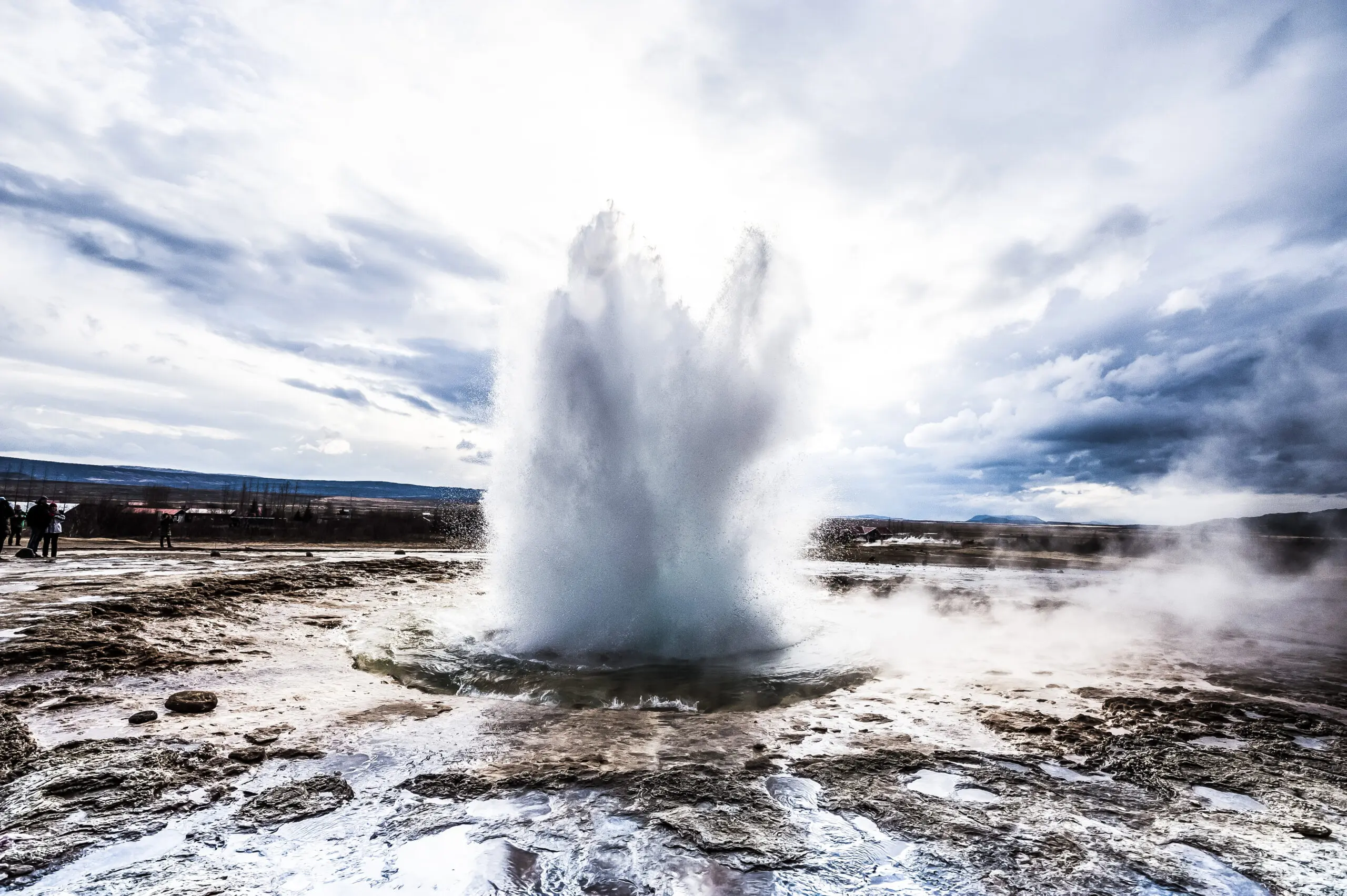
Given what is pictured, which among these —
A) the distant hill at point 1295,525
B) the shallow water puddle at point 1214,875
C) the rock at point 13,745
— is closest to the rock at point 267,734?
the rock at point 13,745

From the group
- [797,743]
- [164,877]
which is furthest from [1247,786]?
[164,877]

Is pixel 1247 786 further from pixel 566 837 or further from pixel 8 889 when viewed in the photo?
pixel 8 889

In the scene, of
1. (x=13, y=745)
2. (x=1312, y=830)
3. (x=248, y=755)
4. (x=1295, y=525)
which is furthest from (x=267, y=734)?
(x=1295, y=525)

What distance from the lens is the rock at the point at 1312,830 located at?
3.68 meters

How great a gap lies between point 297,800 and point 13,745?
93.4 inches

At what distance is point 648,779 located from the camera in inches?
171

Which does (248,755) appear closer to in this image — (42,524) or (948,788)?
(948,788)

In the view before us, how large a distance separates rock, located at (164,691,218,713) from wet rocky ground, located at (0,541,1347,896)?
5cm

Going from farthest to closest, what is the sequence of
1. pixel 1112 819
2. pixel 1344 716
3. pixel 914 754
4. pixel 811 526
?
pixel 811 526
pixel 1344 716
pixel 914 754
pixel 1112 819

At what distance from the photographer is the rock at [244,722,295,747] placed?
15.8 ft

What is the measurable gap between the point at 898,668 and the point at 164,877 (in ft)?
24.7

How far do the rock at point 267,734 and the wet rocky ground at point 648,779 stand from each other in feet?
0.07

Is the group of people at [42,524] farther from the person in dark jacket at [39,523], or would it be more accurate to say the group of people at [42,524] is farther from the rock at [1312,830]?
the rock at [1312,830]

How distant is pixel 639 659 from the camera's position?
337 inches
